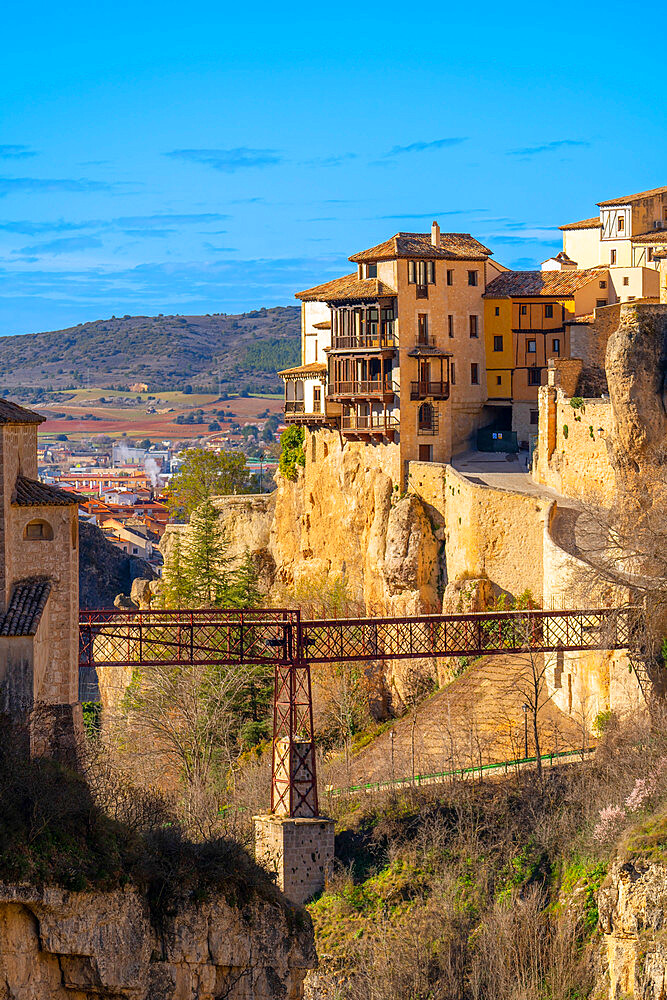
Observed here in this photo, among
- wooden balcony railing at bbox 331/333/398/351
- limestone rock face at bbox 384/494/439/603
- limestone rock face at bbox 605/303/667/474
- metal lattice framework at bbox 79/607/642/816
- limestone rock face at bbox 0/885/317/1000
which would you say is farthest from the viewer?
wooden balcony railing at bbox 331/333/398/351

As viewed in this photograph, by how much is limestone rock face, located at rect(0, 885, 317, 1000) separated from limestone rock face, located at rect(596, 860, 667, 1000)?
8.87m

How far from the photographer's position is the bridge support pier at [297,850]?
142ft

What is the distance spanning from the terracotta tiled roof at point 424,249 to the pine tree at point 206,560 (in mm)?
12982

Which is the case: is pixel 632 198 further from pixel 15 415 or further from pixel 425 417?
pixel 15 415

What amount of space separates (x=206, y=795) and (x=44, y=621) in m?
15.6

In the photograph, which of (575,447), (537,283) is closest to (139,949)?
(575,447)

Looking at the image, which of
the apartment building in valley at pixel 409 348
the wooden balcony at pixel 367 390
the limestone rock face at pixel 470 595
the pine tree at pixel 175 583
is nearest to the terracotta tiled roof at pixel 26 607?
the limestone rock face at pixel 470 595

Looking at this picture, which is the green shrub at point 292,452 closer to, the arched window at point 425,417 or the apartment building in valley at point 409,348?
the apartment building in valley at point 409,348

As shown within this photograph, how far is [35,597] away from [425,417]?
31.5 metres

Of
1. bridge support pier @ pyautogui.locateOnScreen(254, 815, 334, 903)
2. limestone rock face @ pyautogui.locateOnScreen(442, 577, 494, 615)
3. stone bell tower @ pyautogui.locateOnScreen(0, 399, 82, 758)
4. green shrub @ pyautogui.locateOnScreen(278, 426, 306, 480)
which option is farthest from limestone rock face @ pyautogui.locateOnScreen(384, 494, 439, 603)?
stone bell tower @ pyautogui.locateOnScreen(0, 399, 82, 758)

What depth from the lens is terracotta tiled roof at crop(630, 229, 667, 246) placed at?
75812 mm

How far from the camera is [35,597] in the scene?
34469 mm

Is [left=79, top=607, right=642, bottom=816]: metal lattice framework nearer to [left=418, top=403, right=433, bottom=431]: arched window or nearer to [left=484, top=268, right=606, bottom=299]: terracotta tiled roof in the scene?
[left=418, top=403, right=433, bottom=431]: arched window

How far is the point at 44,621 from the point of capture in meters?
35.0
